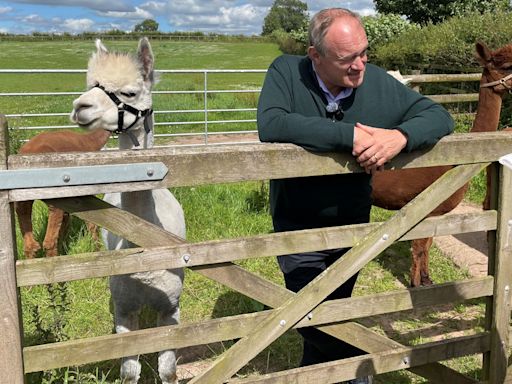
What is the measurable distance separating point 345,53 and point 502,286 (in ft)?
4.27

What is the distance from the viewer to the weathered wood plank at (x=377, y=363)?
89.8 inches

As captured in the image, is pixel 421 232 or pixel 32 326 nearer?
pixel 421 232

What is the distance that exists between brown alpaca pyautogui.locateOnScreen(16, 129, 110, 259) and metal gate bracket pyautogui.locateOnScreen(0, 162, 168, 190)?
2.96 metres

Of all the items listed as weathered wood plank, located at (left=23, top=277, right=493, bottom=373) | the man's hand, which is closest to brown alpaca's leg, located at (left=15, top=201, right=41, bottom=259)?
weathered wood plank, located at (left=23, top=277, right=493, bottom=373)

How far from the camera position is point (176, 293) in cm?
296

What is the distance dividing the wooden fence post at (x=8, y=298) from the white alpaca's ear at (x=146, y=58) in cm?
151

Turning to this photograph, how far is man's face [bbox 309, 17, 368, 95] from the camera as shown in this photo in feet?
7.32

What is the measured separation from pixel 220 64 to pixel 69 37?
21268mm

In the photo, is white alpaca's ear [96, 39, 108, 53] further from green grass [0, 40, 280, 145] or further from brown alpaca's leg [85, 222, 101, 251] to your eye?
brown alpaca's leg [85, 222, 101, 251]

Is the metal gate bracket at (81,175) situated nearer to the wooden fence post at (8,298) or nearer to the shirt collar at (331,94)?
the wooden fence post at (8,298)

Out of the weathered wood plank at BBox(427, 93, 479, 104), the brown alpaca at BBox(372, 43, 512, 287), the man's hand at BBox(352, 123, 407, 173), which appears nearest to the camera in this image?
the man's hand at BBox(352, 123, 407, 173)

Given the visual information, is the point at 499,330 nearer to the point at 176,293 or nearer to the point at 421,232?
the point at 421,232

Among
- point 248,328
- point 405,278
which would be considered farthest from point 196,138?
point 248,328

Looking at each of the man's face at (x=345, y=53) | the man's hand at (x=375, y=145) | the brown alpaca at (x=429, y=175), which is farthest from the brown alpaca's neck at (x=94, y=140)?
the man's hand at (x=375, y=145)
